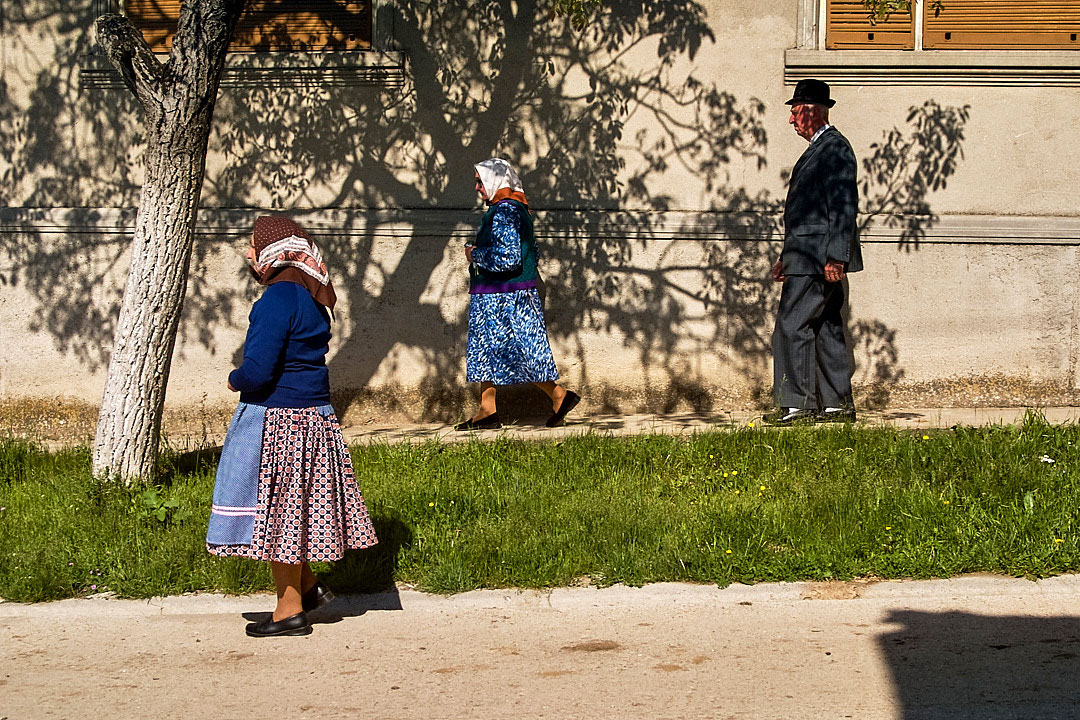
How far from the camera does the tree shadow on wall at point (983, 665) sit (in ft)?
13.1

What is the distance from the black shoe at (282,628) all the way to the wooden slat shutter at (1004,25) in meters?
6.15

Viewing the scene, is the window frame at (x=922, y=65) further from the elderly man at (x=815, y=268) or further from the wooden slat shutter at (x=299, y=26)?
the wooden slat shutter at (x=299, y=26)

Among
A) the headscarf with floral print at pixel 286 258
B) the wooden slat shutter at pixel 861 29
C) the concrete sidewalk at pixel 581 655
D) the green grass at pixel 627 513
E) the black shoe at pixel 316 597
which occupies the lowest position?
the concrete sidewalk at pixel 581 655

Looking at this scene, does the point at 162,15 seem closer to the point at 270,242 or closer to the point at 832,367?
the point at 270,242

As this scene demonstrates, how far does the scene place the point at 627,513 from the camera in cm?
593

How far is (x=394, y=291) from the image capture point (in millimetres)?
8664

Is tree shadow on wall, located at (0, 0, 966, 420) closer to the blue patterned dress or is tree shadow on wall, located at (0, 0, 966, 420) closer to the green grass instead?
the blue patterned dress

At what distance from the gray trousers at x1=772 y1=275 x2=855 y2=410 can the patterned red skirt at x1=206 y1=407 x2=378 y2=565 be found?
378 centimetres

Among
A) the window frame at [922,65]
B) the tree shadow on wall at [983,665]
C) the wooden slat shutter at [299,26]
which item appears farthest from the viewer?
the wooden slat shutter at [299,26]

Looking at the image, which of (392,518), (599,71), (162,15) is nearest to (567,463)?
(392,518)

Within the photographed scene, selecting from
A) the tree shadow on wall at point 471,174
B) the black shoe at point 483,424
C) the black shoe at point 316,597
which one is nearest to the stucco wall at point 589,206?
the tree shadow on wall at point 471,174

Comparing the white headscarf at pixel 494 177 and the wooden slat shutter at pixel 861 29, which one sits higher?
the wooden slat shutter at pixel 861 29

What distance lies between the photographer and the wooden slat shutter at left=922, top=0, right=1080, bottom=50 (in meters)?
8.50

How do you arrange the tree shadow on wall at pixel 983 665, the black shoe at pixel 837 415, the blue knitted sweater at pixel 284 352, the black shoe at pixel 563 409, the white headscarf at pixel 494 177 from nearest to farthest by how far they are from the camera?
the tree shadow on wall at pixel 983 665 < the blue knitted sweater at pixel 284 352 < the black shoe at pixel 837 415 < the white headscarf at pixel 494 177 < the black shoe at pixel 563 409
